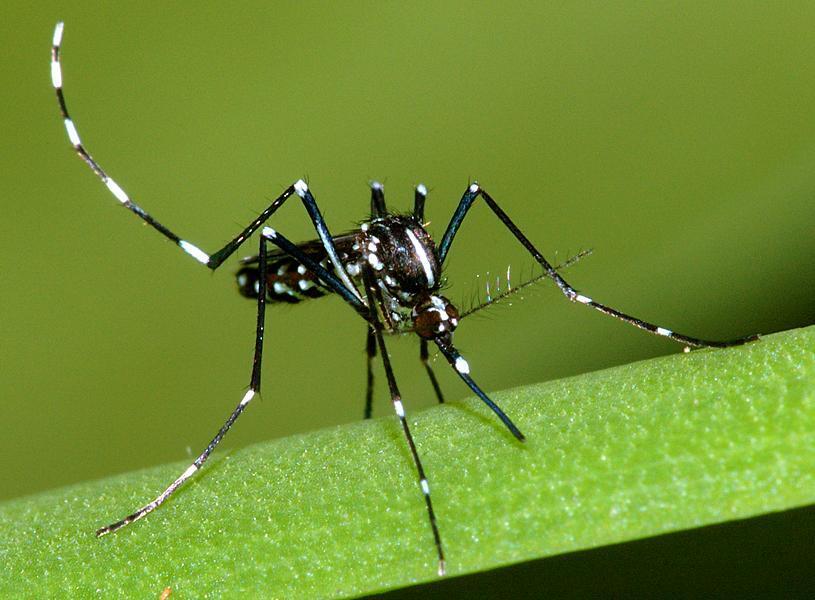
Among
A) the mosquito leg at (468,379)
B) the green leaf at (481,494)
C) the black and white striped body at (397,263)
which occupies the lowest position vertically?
the green leaf at (481,494)

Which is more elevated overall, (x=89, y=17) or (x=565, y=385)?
(x=89, y=17)

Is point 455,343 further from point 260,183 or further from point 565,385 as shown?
point 565,385

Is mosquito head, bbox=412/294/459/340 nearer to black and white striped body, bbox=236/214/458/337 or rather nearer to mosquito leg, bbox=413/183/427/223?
black and white striped body, bbox=236/214/458/337

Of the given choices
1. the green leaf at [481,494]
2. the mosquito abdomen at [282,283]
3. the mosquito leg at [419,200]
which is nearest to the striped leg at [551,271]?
the mosquito leg at [419,200]

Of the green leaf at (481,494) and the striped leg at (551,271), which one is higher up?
the striped leg at (551,271)

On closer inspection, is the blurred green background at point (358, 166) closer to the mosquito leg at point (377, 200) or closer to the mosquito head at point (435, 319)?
the mosquito leg at point (377, 200)

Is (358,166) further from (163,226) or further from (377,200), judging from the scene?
(163,226)

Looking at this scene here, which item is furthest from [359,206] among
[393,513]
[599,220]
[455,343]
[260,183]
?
[393,513]
